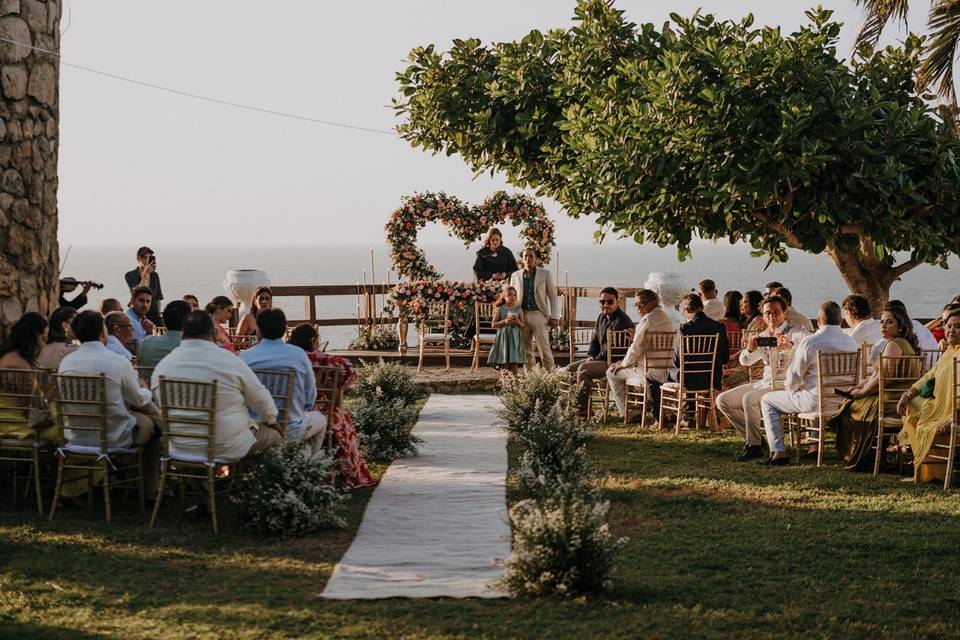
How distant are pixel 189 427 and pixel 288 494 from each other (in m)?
0.73

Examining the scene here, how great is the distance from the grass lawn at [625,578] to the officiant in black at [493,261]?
887cm

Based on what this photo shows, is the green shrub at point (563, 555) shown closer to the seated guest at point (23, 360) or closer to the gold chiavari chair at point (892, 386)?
the seated guest at point (23, 360)

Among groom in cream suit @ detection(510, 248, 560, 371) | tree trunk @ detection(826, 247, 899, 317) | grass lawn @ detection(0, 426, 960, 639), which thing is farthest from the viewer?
groom in cream suit @ detection(510, 248, 560, 371)

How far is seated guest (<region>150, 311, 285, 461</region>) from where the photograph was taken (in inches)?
267

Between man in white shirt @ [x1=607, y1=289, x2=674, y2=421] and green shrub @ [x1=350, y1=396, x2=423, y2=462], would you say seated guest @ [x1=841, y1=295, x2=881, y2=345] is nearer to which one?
man in white shirt @ [x1=607, y1=289, x2=674, y2=421]

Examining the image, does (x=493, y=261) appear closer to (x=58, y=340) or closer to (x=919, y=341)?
(x=919, y=341)

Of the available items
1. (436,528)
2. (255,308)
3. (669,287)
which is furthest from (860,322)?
(255,308)

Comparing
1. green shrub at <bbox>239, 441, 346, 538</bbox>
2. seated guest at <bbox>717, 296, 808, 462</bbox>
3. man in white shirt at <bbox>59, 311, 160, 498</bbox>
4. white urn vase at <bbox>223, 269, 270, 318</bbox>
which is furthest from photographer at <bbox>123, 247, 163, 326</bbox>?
seated guest at <bbox>717, 296, 808, 462</bbox>

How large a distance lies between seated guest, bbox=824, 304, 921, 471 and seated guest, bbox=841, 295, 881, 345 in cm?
57

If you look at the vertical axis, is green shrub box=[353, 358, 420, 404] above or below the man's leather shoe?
above

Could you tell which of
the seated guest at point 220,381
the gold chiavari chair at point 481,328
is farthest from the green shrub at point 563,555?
the gold chiavari chair at point 481,328

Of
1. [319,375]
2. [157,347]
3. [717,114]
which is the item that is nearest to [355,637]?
[319,375]

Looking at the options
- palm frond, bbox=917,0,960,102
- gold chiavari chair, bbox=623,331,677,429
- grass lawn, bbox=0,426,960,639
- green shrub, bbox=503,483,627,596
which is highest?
palm frond, bbox=917,0,960,102

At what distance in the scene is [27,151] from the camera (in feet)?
29.8
